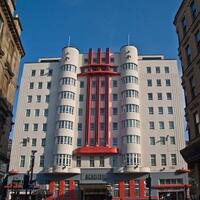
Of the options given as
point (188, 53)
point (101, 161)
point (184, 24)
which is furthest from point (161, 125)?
point (188, 53)

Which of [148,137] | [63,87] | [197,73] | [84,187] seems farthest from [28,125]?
[197,73]

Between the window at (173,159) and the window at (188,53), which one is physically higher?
the window at (188,53)

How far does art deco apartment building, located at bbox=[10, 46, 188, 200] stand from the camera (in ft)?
156

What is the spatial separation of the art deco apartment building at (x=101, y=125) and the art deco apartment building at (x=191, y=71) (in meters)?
26.7

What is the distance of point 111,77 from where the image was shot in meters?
56.3

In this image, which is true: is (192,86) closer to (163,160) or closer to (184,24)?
(184,24)

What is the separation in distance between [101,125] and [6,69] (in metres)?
27.7

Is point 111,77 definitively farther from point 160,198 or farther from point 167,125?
point 160,198

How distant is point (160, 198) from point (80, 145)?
55.9 ft

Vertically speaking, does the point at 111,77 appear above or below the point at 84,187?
above

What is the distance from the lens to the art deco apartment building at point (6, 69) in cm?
2583

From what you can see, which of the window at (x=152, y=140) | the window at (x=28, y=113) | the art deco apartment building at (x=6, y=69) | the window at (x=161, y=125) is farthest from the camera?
the window at (x=28, y=113)

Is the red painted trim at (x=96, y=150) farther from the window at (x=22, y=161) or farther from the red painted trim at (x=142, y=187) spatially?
the window at (x=22, y=161)

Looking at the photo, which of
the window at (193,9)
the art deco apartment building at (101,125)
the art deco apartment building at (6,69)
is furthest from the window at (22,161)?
the window at (193,9)
